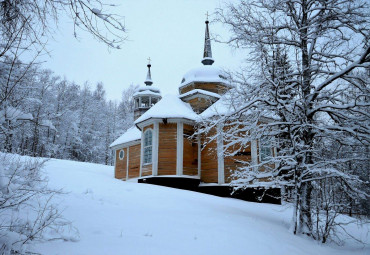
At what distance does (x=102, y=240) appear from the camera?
12.3 ft

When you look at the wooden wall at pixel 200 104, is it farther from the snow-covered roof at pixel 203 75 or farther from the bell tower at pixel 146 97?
the bell tower at pixel 146 97

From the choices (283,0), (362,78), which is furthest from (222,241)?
(283,0)

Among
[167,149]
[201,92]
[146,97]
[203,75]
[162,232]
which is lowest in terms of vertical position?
[162,232]

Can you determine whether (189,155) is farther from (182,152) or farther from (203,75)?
(203,75)

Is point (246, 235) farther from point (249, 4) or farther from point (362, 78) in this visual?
point (249, 4)

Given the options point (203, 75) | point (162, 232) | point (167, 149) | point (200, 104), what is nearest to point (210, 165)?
point (167, 149)

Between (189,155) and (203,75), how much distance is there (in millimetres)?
5906

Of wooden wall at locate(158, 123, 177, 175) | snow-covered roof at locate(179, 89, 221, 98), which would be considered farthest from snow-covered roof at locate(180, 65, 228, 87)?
wooden wall at locate(158, 123, 177, 175)

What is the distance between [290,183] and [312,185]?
680 millimetres

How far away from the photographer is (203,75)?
17031mm

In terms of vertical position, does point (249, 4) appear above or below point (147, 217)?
above

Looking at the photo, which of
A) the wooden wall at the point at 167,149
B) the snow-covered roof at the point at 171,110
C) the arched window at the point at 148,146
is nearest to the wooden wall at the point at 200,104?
the snow-covered roof at the point at 171,110

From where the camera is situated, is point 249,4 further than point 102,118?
No

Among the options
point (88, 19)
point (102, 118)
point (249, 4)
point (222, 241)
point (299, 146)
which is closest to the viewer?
point (88, 19)
